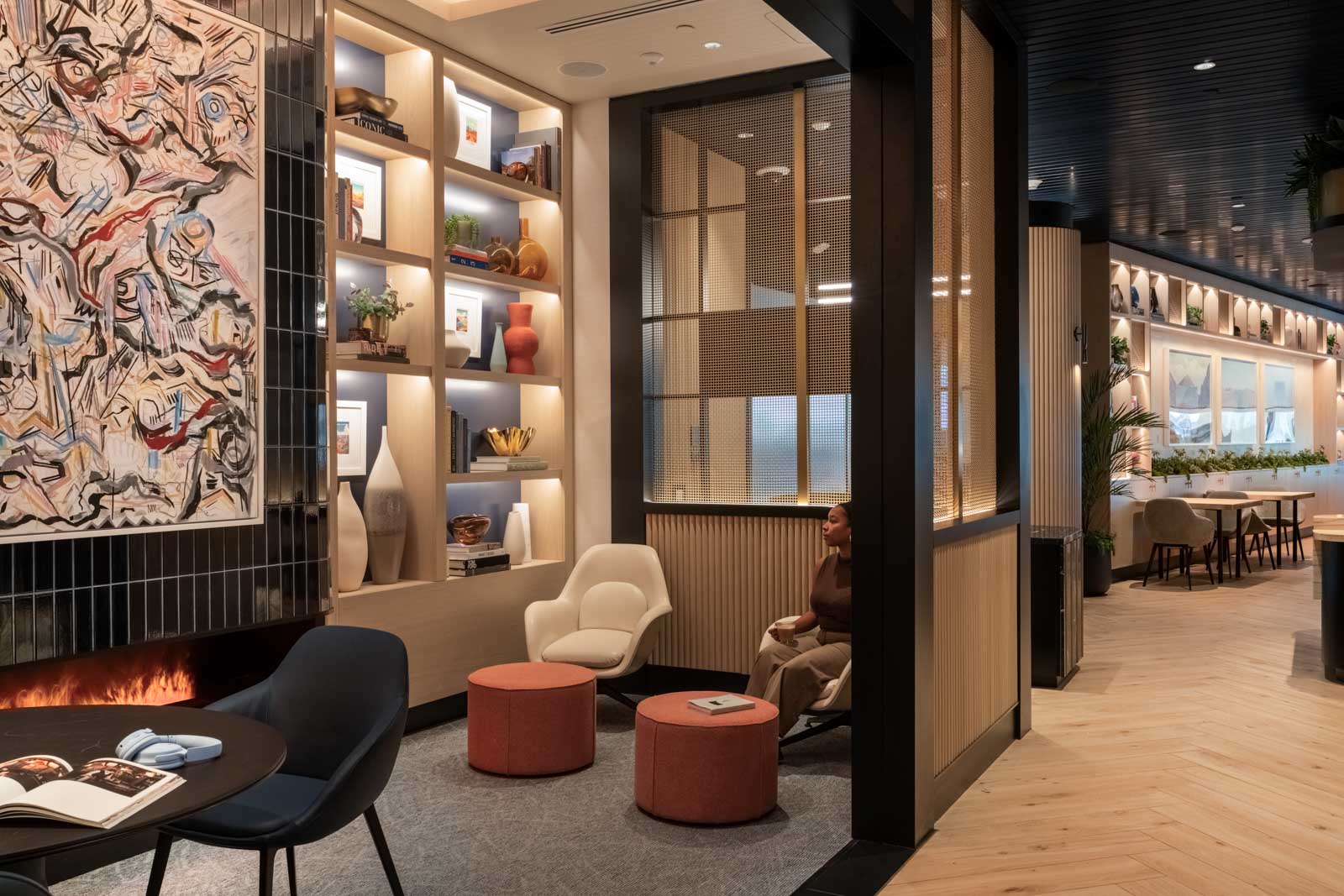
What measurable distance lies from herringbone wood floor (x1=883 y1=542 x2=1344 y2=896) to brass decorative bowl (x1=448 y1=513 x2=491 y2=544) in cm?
265

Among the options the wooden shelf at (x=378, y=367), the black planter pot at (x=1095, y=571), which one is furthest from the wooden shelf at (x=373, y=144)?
the black planter pot at (x=1095, y=571)

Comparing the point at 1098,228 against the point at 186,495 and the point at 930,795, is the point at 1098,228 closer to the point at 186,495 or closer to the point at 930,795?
the point at 930,795

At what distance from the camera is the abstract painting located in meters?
3.23

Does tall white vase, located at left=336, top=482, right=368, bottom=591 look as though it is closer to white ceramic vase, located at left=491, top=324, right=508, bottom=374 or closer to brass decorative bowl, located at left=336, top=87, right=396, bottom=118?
white ceramic vase, located at left=491, top=324, right=508, bottom=374

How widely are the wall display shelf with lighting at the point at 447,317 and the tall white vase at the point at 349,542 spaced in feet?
0.15

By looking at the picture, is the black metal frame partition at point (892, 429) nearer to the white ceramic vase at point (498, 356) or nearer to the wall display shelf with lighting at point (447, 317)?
the wall display shelf with lighting at point (447, 317)

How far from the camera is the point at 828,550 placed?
532cm

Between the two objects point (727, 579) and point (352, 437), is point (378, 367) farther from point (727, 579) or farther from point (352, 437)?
point (727, 579)

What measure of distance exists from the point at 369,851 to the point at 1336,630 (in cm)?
530

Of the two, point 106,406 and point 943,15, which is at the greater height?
point 943,15

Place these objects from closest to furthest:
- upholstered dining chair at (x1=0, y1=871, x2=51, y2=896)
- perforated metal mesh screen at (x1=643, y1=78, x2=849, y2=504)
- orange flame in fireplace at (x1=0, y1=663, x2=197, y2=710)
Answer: upholstered dining chair at (x1=0, y1=871, x2=51, y2=896) < orange flame in fireplace at (x1=0, y1=663, x2=197, y2=710) < perforated metal mesh screen at (x1=643, y1=78, x2=849, y2=504)

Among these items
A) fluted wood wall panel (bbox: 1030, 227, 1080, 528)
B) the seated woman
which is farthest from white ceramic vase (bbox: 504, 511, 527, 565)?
fluted wood wall panel (bbox: 1030, 227, 1080, 528)

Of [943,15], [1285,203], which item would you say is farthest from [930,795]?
[1285,203]

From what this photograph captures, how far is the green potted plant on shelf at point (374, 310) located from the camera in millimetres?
4863
